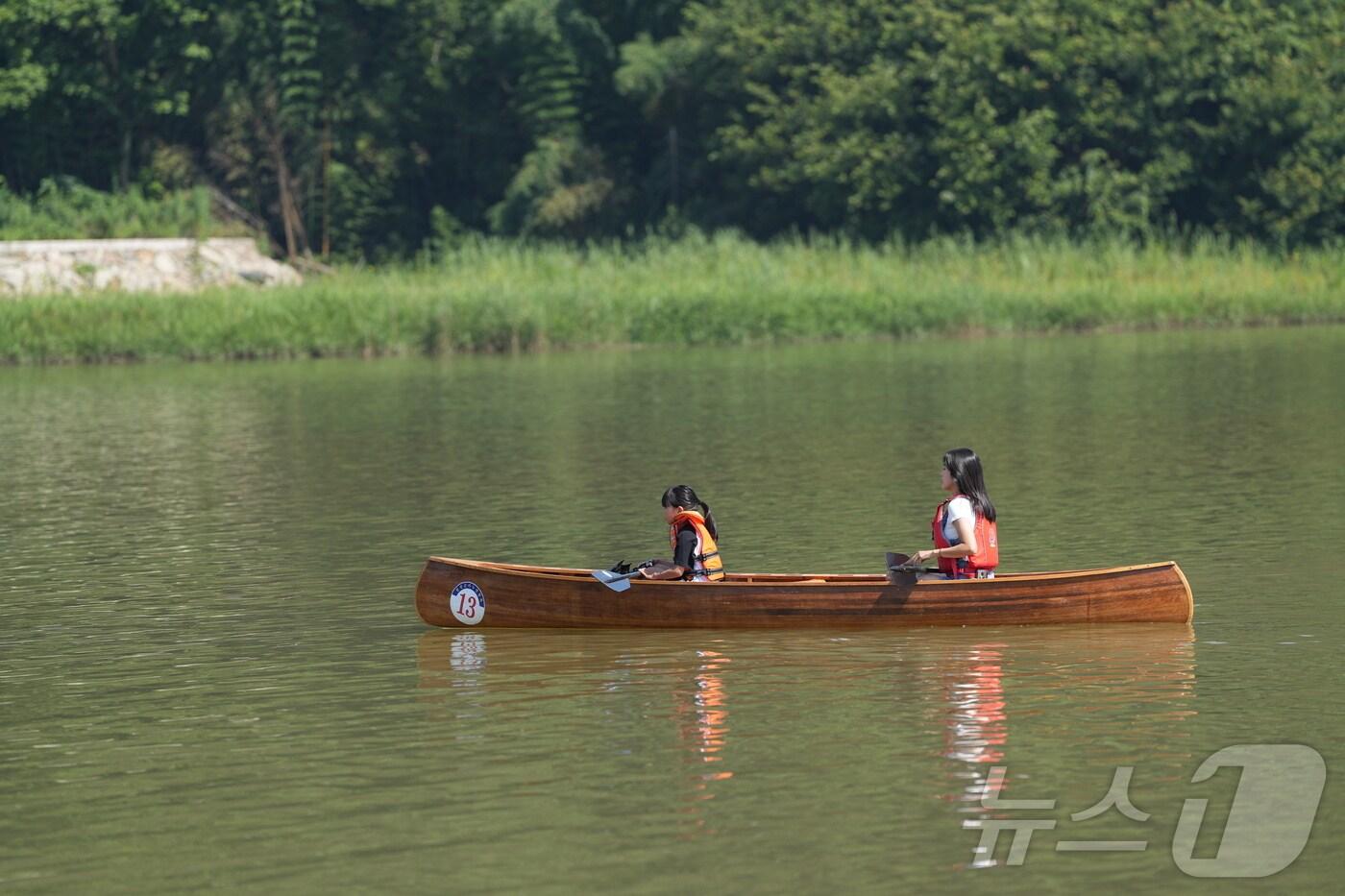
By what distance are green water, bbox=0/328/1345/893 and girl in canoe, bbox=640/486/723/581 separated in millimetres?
439

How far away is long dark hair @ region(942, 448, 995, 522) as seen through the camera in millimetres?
14367

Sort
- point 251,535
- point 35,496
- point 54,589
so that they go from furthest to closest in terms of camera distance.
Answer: point 35,496 < point 251,535 < point 54,589

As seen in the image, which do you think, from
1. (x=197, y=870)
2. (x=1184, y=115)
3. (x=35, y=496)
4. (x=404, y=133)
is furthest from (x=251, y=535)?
(x=404, y=133)

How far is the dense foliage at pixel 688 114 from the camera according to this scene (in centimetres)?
5856

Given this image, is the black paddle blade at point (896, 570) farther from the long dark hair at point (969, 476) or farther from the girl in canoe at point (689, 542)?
the girl in canoe at point (689, 542)

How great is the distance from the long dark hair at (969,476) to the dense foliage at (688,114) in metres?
43.7

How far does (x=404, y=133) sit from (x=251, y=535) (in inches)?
2131

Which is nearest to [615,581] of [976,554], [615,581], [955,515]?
[615,581]

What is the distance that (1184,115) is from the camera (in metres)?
60.4

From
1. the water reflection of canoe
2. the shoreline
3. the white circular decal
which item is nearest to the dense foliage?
the shoreline

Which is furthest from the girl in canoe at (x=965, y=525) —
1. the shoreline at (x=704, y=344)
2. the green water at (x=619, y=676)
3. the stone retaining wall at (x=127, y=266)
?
the stone retaining wall at (x=127, y=266)

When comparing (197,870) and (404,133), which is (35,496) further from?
(404,133)

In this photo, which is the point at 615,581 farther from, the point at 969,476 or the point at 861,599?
the point at 969,476

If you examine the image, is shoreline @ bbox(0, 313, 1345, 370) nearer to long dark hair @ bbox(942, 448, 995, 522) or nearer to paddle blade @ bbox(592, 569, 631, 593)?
paddle blade @ bbox(592, 569, 631, 593)
